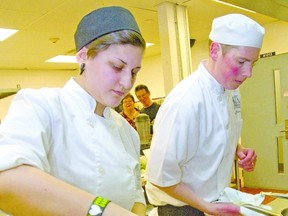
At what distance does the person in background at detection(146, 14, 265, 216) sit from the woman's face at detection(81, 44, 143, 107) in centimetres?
44

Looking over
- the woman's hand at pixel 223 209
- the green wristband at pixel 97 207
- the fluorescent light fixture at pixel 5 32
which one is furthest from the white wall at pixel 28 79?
the green wristband at pixel 97 207

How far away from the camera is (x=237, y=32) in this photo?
4.39 ft

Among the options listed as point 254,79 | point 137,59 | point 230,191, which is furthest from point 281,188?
point 137,59

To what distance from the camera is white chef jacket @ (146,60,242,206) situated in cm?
122

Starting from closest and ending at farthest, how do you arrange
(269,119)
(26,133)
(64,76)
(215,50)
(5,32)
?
(26,133)
(215,50)
(5,32)
(269,119)
(64,76)

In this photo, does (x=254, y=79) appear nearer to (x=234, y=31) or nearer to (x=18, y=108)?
(x=234, y=31)

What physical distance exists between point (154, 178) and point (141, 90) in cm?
312

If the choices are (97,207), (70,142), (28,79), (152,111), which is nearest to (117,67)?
(70,142)

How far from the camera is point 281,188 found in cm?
431

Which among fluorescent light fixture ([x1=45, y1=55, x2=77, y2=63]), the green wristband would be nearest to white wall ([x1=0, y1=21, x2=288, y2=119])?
fluorescent light fixture ([x1=45, y1=55, x2=77, y2=63])

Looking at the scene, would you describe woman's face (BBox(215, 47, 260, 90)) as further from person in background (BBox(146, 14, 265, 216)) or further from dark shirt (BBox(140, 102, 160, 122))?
dark shirt (BBox(140, 102, 160, 122))

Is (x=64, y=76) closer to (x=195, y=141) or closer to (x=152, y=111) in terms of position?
(x=152, y=111)

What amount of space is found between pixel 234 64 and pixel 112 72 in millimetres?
722

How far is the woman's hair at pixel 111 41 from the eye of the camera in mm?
802
